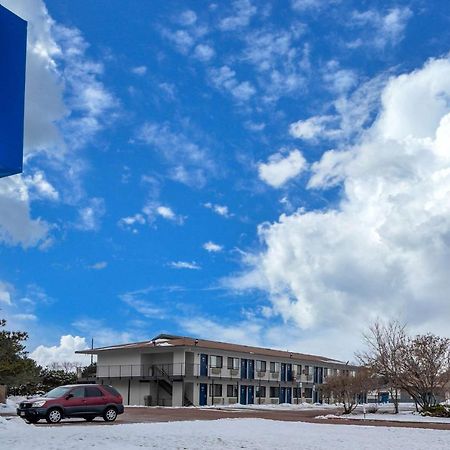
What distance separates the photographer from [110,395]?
88.4 ft

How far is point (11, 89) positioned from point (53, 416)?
17328mm

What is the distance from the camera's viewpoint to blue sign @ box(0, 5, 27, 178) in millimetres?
10375

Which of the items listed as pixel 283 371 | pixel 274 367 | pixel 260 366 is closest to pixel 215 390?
pixel 260 366

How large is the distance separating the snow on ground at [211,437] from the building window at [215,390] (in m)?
37.9

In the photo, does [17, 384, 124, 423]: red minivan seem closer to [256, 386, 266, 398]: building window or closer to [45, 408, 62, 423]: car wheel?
[45, 408, 62, 423]: car wheel

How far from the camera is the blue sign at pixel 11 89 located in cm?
1038

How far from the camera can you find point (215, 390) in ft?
201

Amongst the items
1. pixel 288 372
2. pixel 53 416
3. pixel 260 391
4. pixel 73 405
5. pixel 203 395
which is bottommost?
pixel 203 395

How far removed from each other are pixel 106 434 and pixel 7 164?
9828mm

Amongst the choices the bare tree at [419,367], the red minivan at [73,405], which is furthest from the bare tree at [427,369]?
the red minivan at [73,405]

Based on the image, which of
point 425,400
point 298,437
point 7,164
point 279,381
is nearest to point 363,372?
point 425,400

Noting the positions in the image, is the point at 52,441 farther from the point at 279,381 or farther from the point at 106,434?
the point at 279,381

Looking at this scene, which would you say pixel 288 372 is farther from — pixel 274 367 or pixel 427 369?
pixel 427 369

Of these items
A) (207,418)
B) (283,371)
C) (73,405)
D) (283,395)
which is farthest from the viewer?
(283,371)
